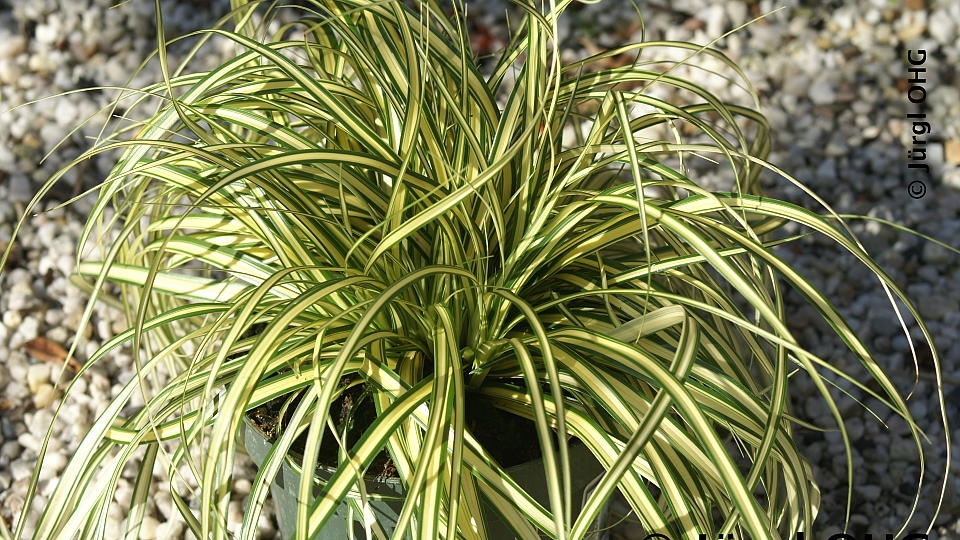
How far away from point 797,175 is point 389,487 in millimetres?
1507

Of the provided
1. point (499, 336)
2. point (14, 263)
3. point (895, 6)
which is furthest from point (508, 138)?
point (895, 6)

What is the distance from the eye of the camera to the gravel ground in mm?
1638

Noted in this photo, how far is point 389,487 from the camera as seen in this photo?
0.99 m

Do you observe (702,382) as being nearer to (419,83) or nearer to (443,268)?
(443,268)

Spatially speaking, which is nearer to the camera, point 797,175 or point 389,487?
point 389,487

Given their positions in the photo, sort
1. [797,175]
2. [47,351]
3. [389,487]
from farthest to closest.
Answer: [797,175] < [47,351] < [389,487]

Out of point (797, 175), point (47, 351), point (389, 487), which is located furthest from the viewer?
point (797, 175)

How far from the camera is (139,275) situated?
46.5 inches

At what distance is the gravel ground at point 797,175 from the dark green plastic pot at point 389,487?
0.43m

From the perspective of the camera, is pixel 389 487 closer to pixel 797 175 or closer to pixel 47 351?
pixel 47 351

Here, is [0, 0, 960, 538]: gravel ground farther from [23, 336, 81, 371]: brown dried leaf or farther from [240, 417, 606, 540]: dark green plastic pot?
[240, 417, 606, 540]: dark green plastic pot

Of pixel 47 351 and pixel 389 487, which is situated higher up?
pixel 47 351

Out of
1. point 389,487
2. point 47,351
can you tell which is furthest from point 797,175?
point 47,351

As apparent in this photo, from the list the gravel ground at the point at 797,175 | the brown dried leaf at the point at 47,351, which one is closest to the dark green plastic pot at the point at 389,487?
the gravel ground at the point at 797,175
